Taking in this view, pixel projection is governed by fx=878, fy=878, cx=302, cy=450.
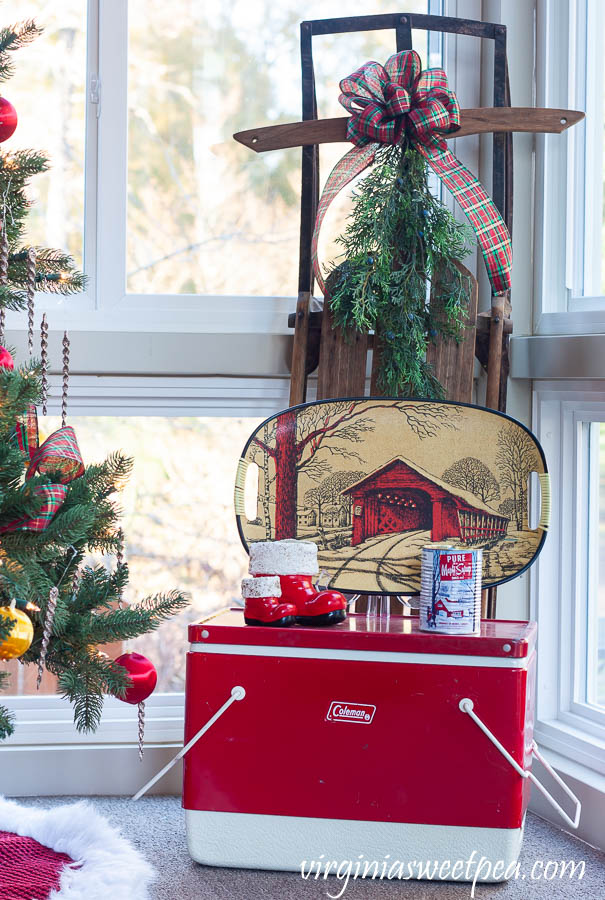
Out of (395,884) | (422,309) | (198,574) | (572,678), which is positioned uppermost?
(422,309)

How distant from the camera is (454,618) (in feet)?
4.25

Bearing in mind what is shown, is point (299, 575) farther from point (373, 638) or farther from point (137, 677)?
point (137, 677)

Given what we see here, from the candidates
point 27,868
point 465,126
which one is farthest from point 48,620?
point 465,126

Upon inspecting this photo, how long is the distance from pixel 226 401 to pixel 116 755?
730 mm

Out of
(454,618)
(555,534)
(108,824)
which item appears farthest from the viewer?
(555,534)

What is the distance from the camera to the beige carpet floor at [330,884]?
129 cm

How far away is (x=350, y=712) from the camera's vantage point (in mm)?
1298

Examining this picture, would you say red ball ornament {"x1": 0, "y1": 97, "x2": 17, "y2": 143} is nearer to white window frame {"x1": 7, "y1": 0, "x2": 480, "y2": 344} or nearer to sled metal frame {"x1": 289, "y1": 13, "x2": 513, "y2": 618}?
white window frame {"x1": 7, "y1": 0, "x2": 480, "y2": 344}

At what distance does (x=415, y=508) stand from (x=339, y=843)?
20.9 inches

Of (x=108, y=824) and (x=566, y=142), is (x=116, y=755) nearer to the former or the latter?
(x=108, y=824)

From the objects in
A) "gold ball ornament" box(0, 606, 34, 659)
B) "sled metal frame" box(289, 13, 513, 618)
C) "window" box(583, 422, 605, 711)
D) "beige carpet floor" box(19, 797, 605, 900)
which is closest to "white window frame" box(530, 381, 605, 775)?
"window" box(583, 422, 605, 711)

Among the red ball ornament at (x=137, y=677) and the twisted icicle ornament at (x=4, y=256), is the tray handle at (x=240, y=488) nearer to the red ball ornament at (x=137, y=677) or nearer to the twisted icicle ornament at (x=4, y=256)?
the red ball ornament at (x=137, y=677)

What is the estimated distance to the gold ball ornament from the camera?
42.3 inches

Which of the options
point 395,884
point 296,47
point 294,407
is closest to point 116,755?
point 395,884
